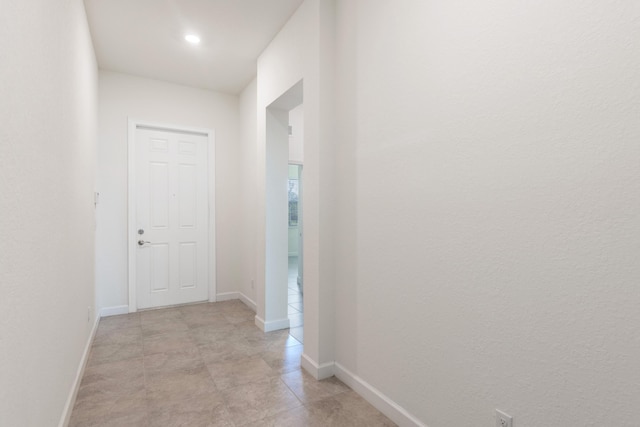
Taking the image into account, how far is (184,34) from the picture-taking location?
308 centimetres

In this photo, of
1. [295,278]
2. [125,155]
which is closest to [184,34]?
[125,155]

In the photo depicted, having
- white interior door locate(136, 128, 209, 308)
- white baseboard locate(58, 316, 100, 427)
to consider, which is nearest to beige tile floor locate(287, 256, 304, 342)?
white interior door locate(136, 128, 209, 308)

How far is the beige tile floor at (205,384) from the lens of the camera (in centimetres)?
194

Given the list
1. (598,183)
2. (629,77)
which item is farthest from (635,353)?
(629,77)

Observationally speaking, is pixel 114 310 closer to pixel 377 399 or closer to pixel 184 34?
pixel 184 34

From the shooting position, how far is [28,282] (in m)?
1.23

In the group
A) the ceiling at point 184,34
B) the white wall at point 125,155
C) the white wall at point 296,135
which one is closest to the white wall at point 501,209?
the ceiling at point 184,34

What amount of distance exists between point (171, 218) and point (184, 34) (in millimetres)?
2236

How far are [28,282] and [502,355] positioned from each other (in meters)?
1.92

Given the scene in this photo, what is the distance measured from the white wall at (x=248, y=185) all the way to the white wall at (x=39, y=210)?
198cm

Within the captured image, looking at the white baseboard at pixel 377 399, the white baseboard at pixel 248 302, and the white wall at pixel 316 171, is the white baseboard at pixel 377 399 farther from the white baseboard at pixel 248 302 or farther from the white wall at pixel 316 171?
the white baseboard at pixel 248 302

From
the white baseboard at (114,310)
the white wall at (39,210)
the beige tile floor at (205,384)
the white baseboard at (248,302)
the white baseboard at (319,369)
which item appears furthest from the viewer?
the white baseboard at (248,302)

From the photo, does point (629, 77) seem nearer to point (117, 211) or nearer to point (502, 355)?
point (502, 355)

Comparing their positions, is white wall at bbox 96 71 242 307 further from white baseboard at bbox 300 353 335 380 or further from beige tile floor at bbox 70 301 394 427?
white baseboard at bbox 300 353 335 380
